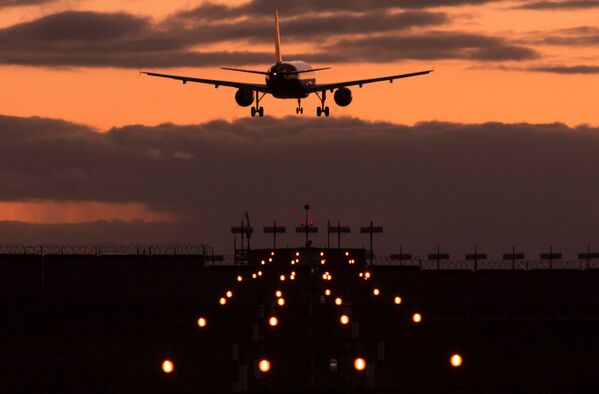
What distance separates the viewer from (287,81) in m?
140

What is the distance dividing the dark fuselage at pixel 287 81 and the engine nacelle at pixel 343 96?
4.55 m

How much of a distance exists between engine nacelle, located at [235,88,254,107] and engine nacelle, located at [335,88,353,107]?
8744 millimetres

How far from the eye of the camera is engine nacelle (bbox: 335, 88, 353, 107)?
138125 millimetres

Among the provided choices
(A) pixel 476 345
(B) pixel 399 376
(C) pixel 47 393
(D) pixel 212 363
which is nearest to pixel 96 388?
(C) pixel 47 393

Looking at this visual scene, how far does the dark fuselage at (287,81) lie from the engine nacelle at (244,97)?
123 inches

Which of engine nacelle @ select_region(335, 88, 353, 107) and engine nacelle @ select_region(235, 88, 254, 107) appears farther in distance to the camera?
engine nacelle @ select_region(335, 88, 353, 107)

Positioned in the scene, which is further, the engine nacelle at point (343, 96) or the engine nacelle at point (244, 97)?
the engine nacelle at point (343, 96)

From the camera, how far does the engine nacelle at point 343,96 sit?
453 ft

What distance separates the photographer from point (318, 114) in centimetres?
14012

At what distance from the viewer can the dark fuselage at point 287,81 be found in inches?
5507

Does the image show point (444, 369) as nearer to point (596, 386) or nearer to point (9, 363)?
point (596, 386)

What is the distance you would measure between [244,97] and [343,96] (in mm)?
10163

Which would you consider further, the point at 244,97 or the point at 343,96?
the point at 343,96

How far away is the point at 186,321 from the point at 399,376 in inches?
1969
